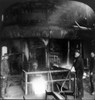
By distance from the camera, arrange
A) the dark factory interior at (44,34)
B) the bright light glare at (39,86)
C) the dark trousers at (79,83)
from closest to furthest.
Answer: the dark trousers at (79,83) < the bright light glare at (39,86) < the dark factory interior at (44,34)

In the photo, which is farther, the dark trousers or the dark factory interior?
the dark factory interior

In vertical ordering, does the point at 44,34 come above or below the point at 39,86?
above

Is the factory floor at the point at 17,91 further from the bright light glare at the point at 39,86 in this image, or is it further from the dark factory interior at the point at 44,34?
the bright light glare at the point at 39,86

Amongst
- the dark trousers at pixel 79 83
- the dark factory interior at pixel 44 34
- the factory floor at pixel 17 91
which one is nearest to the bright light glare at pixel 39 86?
the factory floor at pixel 17 91

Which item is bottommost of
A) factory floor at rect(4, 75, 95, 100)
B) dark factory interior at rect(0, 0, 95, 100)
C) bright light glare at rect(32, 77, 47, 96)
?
factory floor at rect(4, 75, 95, 100)

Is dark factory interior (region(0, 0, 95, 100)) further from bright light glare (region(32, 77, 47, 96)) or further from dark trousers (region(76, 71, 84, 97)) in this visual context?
dark trousers (region(76, 71, 84, 97))

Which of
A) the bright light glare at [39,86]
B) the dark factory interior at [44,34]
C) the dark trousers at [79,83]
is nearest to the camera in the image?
the dark trousers at [79,83]

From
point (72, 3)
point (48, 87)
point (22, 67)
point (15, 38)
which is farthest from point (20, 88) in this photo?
point (72, 3)

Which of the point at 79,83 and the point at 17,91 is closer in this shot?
the point at 79,83

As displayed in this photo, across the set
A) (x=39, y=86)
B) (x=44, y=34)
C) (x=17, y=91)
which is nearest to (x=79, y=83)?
(x=39, y=86)

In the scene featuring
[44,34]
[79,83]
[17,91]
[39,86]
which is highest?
[44,34]

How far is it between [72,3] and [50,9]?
122cm

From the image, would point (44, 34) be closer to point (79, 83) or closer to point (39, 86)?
point (39, 86)

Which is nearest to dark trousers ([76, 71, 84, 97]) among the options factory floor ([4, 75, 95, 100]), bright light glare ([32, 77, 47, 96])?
factory floor ([4, 75, 95, 100])
